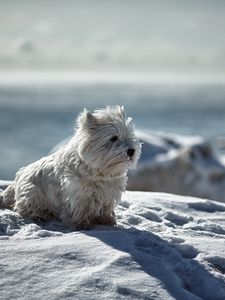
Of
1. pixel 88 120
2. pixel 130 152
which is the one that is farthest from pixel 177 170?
pixel 130 152

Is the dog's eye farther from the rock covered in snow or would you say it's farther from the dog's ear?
the rock covered in snow

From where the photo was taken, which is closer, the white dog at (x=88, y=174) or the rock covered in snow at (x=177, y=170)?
the white dog at (x=88, y=174)

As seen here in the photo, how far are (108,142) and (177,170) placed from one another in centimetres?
1105

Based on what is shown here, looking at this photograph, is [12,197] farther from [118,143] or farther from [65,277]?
[65,277]

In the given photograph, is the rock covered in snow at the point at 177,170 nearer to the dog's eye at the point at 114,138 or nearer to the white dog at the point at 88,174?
the white dog at the point at 88,174

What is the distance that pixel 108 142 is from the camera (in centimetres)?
672

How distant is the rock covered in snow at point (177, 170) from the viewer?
17.1 m

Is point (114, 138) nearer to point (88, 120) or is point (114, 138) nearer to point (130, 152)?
point (130, 152)

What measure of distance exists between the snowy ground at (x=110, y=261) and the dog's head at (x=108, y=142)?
0.72 metres

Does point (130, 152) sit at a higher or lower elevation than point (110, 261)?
higher

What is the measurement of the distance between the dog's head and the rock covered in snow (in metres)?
10.1

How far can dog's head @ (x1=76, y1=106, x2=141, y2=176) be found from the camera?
262 inches

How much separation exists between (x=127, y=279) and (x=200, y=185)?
12437 millimetres

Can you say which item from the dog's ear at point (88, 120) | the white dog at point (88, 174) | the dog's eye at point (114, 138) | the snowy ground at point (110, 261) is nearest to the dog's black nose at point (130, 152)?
the white dog at point (88, 174)
